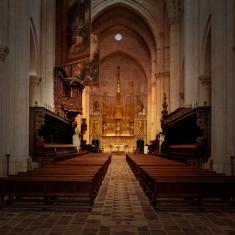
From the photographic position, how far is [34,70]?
1861 cm

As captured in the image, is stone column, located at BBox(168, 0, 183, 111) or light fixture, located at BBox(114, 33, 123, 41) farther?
light fixture, located at BBox(114, 33, 123, 41)

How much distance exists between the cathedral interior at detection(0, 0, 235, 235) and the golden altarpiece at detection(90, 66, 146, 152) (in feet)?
0.41

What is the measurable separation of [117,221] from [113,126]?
122ft

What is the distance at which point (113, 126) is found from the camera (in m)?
43.4

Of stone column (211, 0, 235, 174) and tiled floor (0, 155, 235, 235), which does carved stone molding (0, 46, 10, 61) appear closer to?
tiled floor (0, 155, 235, 235)

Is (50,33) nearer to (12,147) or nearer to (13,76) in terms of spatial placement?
(13,76)

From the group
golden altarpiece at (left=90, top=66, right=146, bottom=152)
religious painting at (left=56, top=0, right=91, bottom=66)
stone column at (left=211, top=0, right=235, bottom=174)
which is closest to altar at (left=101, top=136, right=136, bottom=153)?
golden altarpiece at (left=90, top=66, right=146, bottom=152)

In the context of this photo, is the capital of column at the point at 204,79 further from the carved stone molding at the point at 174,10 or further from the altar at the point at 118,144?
the altar at the point at 118,144

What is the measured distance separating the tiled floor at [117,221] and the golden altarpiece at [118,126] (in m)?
35.7

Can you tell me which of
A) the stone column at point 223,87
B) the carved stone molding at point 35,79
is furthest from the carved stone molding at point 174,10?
the stone column at point 223,87

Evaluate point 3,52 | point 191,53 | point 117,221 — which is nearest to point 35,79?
point 3,52

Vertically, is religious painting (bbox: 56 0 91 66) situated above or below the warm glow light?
below

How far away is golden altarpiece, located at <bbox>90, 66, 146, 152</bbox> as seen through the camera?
43.4 metres

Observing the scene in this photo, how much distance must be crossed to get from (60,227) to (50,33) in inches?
650
